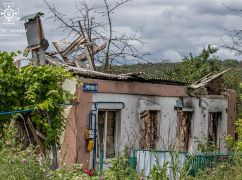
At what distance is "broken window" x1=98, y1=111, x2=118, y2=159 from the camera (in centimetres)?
1364

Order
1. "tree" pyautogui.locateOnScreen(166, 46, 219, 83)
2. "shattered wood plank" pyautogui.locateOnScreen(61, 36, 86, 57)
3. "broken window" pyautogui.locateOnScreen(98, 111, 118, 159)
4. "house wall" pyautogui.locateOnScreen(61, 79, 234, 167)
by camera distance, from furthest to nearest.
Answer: "tree" pyautogui.locateOnScreen(166, 46, 219, 83) → "shattered wood plank" pyautogui.locateOnScreen(61, 36, 86, 57) → "broken window" pyautogui.locateOnScreen(98, 111, 118, 159) → "house wall" pyautogui.locateOnScreen(61, 79, 234, 167)

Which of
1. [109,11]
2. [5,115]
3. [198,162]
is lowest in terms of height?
[198,162]

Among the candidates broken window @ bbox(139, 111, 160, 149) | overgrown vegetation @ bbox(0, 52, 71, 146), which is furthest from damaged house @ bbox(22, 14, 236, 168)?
overgrown vegetation @ bbox(0, 52, 71, 146)

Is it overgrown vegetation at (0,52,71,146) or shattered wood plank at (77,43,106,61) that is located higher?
shattered wood plank at (77,43,106,61)

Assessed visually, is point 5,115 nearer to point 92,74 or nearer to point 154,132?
point 92,74

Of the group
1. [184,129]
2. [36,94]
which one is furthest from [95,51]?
[36,94]

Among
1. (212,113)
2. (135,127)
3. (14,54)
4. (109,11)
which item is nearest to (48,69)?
(14,54)

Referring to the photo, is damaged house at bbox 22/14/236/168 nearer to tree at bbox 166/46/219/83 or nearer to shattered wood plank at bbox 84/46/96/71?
shattered wood plank at bbox 84/46/96/71

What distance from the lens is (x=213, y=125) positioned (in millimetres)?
18844

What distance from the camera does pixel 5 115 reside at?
37.7 feet

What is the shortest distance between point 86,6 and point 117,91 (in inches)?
210

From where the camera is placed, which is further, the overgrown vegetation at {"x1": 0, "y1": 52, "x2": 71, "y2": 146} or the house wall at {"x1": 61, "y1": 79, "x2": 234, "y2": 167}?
the house wall at {"x1": 61, "y1": 79, "x2": 234, "y2": 167}

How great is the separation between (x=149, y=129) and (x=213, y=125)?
4484 millimetres

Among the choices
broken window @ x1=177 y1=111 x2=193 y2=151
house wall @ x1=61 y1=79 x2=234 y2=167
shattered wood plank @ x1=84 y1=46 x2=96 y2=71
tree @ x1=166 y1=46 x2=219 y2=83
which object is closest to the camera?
house wall @ x1=61 y1=79 x2=234 y2=167
